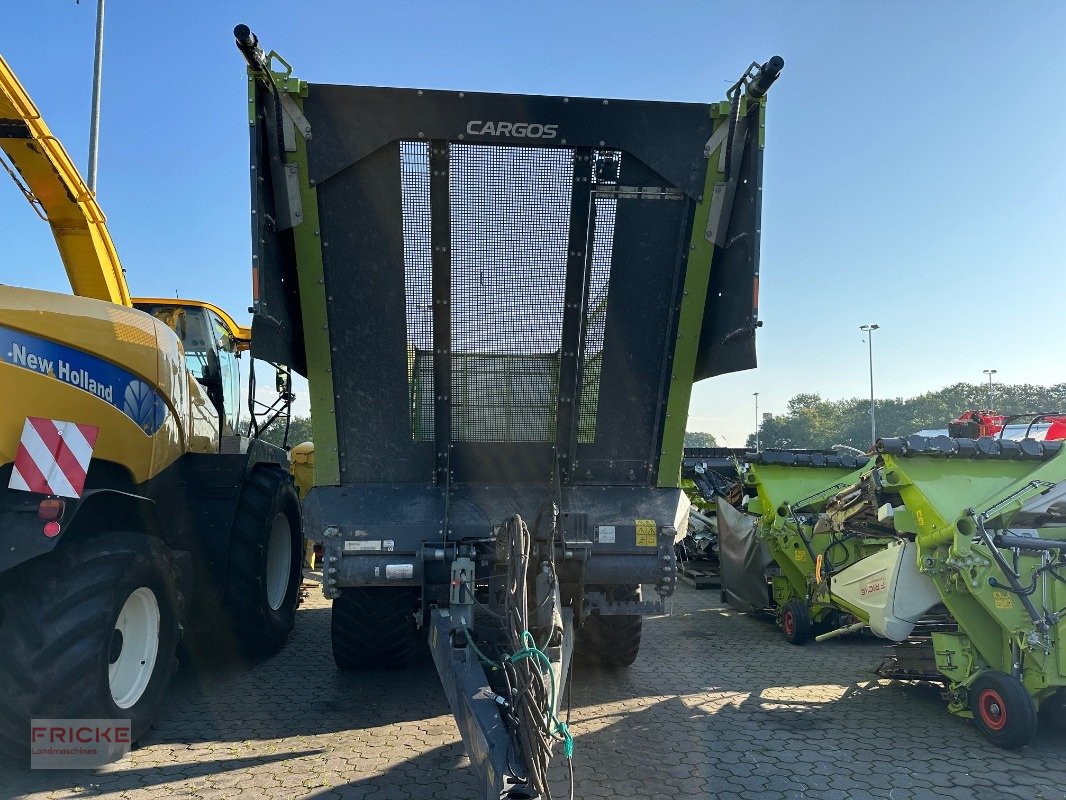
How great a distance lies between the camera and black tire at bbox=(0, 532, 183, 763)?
322cm

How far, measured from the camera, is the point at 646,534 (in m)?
4.13

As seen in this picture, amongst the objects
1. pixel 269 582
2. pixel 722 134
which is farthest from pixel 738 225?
pixel 269 582

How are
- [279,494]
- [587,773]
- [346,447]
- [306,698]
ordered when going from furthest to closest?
1. [279,494]
2. [306,698]
3. [346,447]
4. [587,773]

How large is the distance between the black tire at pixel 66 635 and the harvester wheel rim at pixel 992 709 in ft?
14.3

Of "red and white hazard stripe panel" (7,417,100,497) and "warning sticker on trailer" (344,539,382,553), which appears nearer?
"red and white hazard stripe panel" (7,417,100,497)

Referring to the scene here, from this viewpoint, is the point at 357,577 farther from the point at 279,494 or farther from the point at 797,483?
the point at 797,483

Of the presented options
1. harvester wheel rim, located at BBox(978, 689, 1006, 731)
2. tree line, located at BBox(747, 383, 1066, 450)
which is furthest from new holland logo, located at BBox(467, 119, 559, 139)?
tree line, located at BBox(747, 383, 1066, 450)

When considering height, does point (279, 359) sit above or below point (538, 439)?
above

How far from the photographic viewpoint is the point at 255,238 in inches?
143

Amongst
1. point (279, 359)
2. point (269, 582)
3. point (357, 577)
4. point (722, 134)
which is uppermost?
point (722, 134)

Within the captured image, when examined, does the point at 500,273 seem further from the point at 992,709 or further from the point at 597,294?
the point at 992,709

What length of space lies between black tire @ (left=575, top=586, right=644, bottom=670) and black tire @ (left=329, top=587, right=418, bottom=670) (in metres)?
1.16

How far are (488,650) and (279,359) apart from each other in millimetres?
1786

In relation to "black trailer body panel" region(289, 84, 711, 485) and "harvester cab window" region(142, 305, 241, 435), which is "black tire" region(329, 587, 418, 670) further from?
"harvester cab window" region(142, 305, 241, 435)
